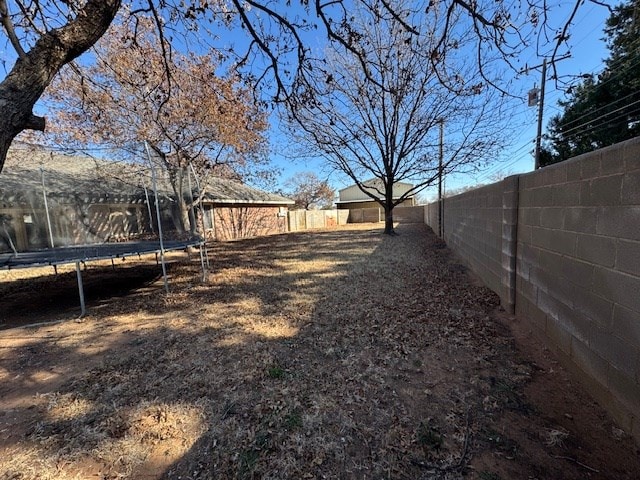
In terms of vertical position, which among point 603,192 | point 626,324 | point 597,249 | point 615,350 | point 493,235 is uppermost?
point 603,192

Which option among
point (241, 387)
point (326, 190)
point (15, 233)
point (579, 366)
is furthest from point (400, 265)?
point (326, 190)

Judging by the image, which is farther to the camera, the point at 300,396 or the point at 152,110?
the point at 152,110

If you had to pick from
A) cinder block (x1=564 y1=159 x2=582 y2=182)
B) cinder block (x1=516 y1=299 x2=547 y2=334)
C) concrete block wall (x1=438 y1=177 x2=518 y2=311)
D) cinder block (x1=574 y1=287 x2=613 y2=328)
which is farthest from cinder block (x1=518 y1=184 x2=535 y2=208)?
cinder block (x1=574 y1=287 x2=613 y2=328)

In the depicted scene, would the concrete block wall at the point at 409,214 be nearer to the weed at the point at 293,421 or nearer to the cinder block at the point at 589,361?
Answer: the cinder block at the point at 589,361

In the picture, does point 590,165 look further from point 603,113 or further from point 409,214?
point 409,214

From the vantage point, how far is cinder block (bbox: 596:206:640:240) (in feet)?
5.63

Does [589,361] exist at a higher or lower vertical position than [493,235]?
Answer: lower

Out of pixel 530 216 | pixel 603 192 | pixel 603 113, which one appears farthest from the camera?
pixel 603 113

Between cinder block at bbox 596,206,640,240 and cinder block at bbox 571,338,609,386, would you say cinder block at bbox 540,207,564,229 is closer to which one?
cinder block at bbox 596,206,640,240

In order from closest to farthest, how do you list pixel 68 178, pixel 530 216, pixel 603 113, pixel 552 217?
1. pixel 552 217
2. pixel 530 216
3. pixel 603 113
4. pixel 68 178

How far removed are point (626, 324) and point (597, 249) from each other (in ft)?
1.79

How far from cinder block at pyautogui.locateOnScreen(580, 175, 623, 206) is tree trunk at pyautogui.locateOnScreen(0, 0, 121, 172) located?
160 inches

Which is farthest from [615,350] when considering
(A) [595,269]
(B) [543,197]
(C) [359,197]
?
(C) [359,197]

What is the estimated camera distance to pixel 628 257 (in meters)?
1.77
